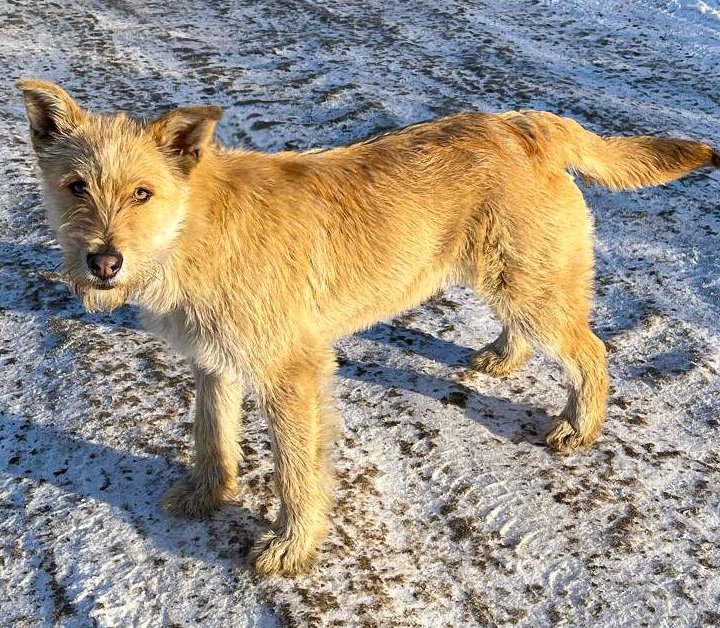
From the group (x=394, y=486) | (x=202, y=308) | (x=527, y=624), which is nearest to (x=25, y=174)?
(x=202, y=308)

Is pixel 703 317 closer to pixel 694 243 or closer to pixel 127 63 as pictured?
pixel 694 243

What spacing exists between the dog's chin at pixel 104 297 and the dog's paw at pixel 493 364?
2.59 meters

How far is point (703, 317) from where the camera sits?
5.59 m

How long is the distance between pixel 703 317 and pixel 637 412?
1197 millimetres

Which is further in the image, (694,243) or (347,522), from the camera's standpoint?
(694,243)

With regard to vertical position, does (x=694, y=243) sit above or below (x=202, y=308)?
below

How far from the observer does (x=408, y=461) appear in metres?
4.45

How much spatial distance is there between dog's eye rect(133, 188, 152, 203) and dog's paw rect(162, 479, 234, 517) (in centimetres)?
162

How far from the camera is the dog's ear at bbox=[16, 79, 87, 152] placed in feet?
11.4

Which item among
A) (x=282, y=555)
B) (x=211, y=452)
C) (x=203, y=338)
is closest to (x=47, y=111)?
(x=203, y=338)

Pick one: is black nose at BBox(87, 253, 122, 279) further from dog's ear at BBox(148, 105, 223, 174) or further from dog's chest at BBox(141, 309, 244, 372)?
dog's ear at BBox(148, 105, 223, 174)

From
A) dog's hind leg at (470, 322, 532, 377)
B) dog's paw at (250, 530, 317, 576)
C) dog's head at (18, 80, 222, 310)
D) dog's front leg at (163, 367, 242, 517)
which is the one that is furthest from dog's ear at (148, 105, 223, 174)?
dog's hind leg at (470, 322, 532, 377)

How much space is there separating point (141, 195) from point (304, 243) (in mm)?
893

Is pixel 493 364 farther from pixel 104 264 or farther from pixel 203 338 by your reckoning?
pixel 104 264
